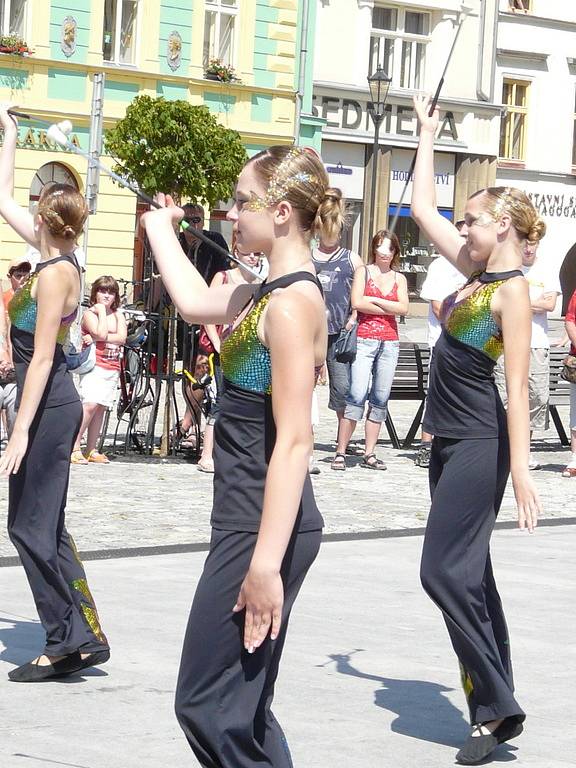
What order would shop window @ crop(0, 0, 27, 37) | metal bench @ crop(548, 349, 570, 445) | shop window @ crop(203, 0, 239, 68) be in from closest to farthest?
metal bench @ crop(548, 349, 570, 445) → shop window @ crop(0, 0, 27, 37) → shop window @ crop(203, 0, 239, 68)

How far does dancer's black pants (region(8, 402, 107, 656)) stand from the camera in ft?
18.9

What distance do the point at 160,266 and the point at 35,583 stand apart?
7.20ft

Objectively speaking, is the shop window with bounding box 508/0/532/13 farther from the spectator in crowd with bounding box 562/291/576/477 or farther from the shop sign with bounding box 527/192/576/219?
the spectator in crowd with bounding box 562/291/576/477

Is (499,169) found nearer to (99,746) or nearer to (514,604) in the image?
(514,604)

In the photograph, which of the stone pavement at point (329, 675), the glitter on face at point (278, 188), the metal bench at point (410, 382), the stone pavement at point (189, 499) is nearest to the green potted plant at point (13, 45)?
the metal bench at point (410, 382)

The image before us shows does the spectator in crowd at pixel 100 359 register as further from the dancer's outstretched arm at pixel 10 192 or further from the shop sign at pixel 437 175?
the shop sign at pixel 437 175

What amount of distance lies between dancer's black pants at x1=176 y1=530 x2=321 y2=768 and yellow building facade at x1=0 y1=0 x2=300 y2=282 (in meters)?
27.1

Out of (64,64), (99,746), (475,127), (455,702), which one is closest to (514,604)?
(455,702)

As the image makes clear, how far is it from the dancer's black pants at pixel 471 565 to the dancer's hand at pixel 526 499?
0.22m

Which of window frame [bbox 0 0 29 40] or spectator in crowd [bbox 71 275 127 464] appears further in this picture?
window frame [bbox 0 0 29 40]

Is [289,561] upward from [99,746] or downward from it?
upward

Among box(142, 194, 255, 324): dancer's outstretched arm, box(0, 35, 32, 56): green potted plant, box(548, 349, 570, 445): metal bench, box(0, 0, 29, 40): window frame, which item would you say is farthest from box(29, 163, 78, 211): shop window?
box(142, 194, 255, 324): dancer's outstretched arm

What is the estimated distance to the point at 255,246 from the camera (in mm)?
3805

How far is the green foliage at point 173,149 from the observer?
27438mm
